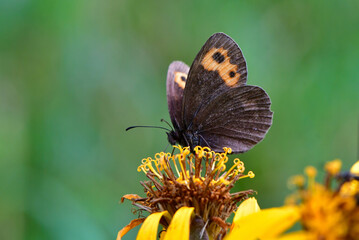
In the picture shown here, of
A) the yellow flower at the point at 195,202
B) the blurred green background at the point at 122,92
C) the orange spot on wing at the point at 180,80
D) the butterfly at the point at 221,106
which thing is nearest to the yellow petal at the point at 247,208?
the yellow flower at the point at 195,202

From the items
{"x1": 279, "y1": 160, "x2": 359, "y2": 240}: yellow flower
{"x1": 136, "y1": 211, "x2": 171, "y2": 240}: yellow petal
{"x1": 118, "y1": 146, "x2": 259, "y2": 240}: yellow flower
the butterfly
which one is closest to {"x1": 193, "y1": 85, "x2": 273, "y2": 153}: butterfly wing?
the butterfly

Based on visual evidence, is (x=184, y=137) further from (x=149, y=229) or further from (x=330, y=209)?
(x=330, y=209)

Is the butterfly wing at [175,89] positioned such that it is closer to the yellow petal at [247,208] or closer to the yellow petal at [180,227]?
the yellow petal at [247,208]

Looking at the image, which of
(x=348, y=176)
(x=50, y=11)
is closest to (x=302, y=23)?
(x=50, y=11)

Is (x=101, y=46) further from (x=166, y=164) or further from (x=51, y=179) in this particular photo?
(x=166, y=164)

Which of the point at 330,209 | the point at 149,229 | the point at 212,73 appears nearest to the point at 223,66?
the point at 212,73

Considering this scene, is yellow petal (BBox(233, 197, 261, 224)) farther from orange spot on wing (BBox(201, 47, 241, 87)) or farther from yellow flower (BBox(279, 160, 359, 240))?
orange spot on wing (BBox(201, 47, 241, 87))
